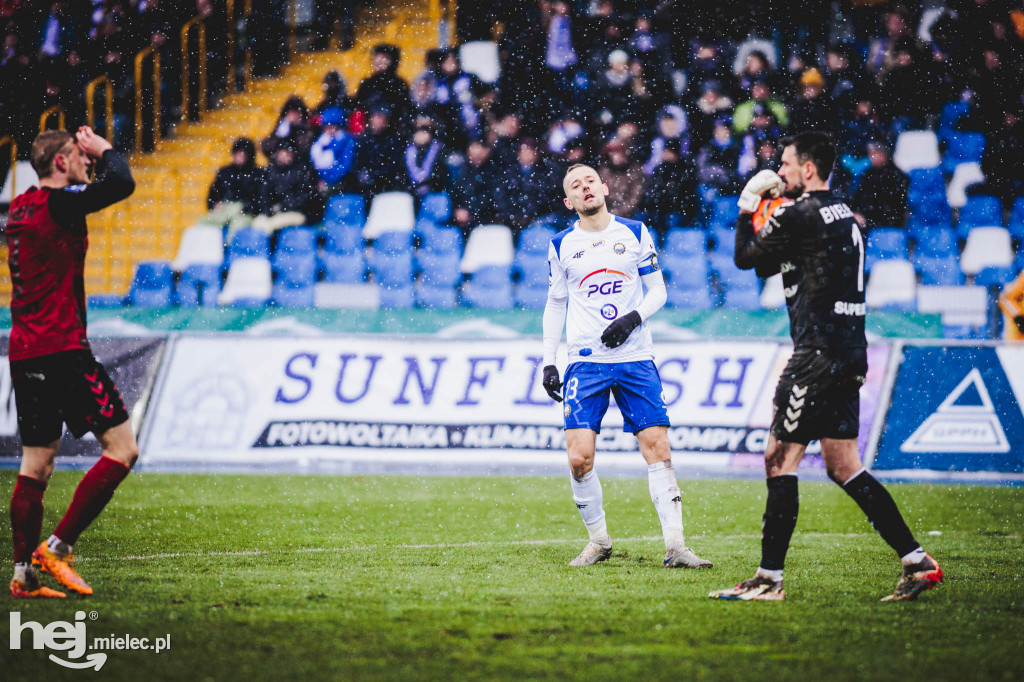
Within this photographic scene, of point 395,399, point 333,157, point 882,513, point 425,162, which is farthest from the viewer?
point 333,157

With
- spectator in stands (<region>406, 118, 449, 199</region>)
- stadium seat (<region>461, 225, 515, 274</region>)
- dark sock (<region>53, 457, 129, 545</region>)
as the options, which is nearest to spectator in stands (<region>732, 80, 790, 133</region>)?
stadium seat (<region>461, 225, 515, 274</region>)

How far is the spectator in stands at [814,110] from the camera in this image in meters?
13.7

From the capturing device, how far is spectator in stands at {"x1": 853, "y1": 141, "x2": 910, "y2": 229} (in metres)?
13.2

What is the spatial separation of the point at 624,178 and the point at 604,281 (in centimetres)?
757

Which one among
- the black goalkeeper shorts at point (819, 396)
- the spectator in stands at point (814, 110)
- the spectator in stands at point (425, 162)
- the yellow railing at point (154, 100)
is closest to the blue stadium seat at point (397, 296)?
the spectator in stands at point (425, 162)

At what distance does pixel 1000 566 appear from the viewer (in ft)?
19.1

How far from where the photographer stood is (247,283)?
1335 cm

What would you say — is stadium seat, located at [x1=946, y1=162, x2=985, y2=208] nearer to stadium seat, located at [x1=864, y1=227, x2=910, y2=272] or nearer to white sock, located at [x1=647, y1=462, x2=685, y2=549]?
stadium seat, located at [x1=864, y1=227, x2=910, y2=272]

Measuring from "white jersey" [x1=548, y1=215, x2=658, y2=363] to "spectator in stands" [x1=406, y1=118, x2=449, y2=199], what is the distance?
7.98 meters

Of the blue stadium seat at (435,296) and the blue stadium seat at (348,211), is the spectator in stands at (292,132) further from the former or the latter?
the blue stadium seat at (435,296)

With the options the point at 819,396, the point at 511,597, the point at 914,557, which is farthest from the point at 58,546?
the point at 914,557

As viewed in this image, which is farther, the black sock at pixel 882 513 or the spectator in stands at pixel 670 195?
the spectator in stands at pixel 670 195

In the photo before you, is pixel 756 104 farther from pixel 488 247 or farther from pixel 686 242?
pixel 488 247

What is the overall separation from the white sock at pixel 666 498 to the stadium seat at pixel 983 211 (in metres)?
9.43
